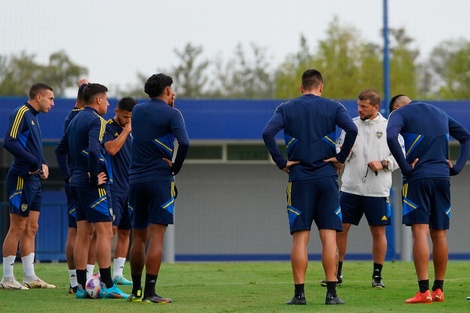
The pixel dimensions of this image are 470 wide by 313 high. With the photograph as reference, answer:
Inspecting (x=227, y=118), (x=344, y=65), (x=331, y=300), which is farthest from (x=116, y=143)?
(x=344, y=65)

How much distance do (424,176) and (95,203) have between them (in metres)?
3.22

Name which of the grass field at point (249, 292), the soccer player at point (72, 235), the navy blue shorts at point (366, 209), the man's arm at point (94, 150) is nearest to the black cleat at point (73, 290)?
the soccer player at point (72, 235)

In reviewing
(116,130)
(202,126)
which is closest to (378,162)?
(116,130)

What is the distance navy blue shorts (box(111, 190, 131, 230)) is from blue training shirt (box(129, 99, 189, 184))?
1438mm

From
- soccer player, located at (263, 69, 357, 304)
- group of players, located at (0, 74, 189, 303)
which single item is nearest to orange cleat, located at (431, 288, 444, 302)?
soccer player, located at (263, 69, 357, 304)

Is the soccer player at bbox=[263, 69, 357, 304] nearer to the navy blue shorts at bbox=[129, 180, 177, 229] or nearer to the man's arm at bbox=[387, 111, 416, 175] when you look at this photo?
the man's arm at bbox=[387, 111, 416, 175]

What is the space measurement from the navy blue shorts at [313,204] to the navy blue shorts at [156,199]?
111cm

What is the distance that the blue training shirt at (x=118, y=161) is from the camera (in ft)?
36.8

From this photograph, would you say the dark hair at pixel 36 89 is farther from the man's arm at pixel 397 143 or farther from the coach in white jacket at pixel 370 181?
the man's arm at pixel 397 143

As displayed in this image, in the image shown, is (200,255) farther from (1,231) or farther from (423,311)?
(423,311)

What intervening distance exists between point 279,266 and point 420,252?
241 inches

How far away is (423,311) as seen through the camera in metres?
9.08

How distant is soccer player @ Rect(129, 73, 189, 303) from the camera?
9836 millimetres

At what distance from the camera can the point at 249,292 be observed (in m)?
11.3
